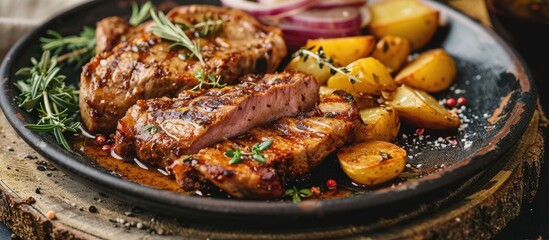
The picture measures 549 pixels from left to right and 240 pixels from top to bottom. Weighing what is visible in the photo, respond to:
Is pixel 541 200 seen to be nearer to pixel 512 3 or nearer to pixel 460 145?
pixel 460 145

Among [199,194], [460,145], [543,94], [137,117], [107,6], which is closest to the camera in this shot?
[199,194]

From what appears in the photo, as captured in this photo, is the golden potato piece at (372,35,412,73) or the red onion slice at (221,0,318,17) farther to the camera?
the red onion slice at (221,0,318,17)

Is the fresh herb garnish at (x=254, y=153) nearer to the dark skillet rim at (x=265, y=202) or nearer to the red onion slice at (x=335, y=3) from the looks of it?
the dark skillet rim at (x=265, y=202)

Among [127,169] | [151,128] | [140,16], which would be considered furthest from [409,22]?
[127,169]

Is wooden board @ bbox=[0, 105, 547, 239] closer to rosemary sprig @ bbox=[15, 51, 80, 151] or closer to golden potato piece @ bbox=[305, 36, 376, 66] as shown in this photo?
rosemary sprig @ bbox=[15, 51, 80, 151]

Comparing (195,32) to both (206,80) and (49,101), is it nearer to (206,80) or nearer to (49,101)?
(206,80)

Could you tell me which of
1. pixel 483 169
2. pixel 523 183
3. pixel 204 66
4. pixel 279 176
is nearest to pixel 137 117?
pixel 204 66

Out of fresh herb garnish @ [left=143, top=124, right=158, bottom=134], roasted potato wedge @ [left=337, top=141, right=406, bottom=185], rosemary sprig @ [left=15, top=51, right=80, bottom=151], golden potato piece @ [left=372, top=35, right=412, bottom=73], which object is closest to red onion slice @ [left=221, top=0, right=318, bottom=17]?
golden potato piece @ [left=372, top=35, right=412, bottom=73]
